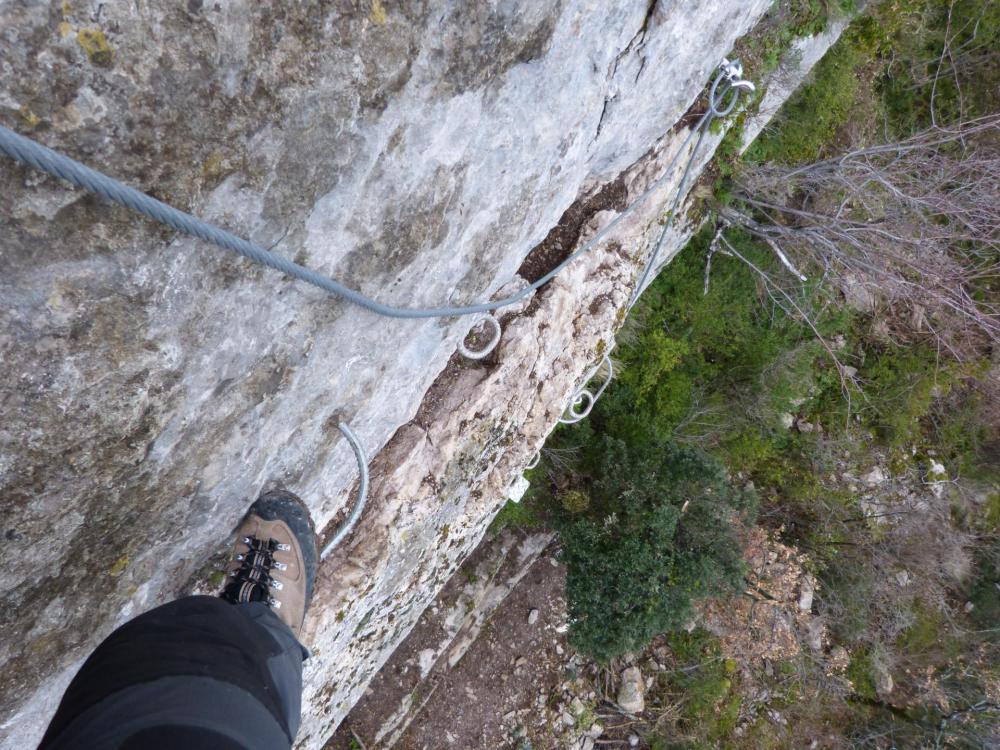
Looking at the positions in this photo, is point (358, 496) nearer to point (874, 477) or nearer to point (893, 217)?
point (893, 217)

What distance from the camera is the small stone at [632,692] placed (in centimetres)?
525

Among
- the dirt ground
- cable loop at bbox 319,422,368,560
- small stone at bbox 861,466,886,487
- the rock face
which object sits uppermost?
the rock face

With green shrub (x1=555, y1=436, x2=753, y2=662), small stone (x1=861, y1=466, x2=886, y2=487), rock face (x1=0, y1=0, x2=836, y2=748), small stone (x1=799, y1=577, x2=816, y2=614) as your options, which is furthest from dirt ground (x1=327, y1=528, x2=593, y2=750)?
small stone (x1=861, y1=466, x2=886, y2=487)

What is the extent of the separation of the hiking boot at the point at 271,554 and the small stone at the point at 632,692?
13.3 ft

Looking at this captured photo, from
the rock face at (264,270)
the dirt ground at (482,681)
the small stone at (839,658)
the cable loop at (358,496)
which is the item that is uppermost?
the rock face at (264,270)

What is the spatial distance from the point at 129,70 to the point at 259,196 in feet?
1.27

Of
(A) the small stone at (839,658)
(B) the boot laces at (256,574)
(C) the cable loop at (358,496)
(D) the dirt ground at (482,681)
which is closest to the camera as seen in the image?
(B) the boot laces at (256,574)

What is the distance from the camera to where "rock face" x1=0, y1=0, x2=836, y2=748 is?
1.21m

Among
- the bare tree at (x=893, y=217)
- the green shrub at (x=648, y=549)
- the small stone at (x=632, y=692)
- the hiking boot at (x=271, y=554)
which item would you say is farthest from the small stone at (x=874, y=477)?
the hiking boot at (x=271, y=554)

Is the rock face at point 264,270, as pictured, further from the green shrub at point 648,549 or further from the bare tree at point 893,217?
the bare tree at point 893,217

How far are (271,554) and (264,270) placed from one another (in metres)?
1.19

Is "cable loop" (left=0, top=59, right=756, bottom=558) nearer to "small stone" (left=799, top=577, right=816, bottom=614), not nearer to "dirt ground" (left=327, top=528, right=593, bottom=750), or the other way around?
"dirt ground" (left=327, top=528, right=593, bottom=750)

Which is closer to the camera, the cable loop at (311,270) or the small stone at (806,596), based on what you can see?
the cable loop at (311,270)

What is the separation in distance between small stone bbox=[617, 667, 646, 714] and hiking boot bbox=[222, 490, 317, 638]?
406cm
